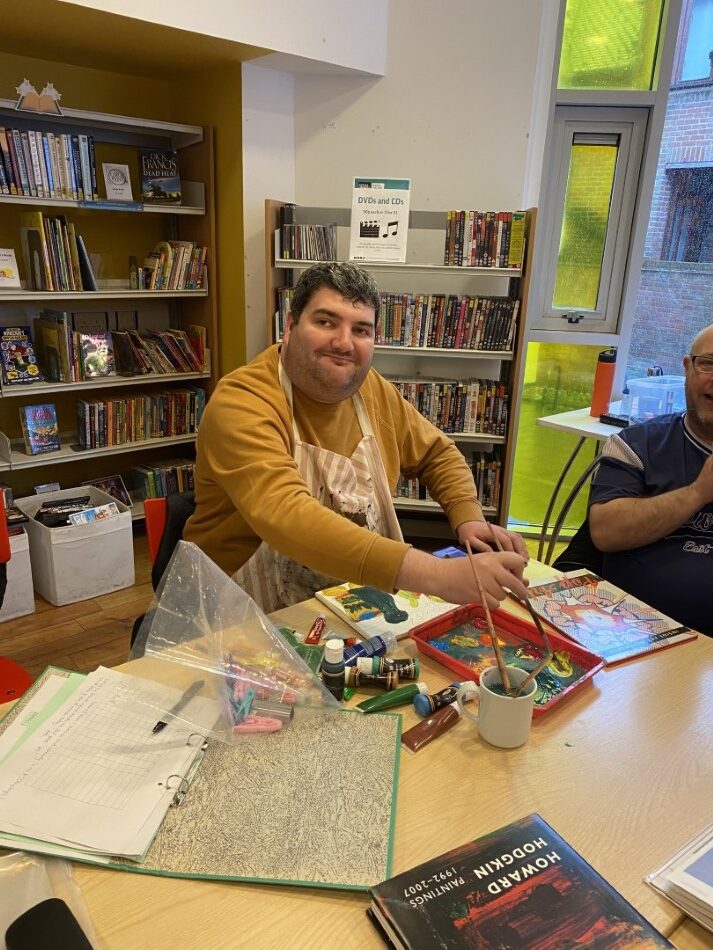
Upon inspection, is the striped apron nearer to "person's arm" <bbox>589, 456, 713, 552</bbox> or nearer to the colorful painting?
the colorful painting

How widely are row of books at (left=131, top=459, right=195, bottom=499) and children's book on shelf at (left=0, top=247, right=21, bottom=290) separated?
105 centimetres

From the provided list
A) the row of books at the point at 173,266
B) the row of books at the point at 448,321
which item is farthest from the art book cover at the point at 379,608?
the row of books at the point at 173,266

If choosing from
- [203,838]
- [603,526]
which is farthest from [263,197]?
[203,838]

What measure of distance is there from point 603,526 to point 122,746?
50.9 inches

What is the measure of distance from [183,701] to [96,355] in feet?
7.95

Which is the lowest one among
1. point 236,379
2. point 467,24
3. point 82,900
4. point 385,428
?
point 82,900

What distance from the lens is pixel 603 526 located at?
175 cm

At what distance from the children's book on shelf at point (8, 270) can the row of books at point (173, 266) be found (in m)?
0.56

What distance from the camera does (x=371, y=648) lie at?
1168 mm

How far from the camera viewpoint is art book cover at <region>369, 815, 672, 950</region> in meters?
0.69

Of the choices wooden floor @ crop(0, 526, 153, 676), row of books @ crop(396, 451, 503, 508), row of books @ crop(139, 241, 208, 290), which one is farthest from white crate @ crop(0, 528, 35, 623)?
row of books @ crop(396, 451, 503, 508)

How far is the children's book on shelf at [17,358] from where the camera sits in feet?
9.37

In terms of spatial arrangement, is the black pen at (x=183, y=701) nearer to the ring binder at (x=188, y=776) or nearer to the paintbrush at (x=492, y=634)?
the ring binder at (x=188, y=776)

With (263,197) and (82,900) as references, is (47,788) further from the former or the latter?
(263,197)
